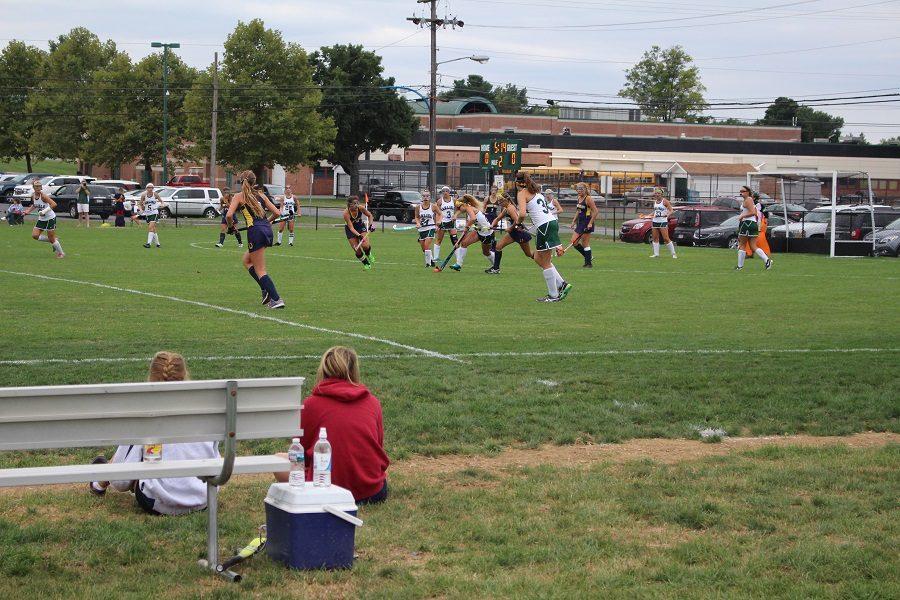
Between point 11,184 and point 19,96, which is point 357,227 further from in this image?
point 19,96

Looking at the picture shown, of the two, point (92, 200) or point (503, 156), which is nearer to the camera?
point (503, 156)

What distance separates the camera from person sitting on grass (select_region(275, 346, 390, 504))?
6473 millimetres

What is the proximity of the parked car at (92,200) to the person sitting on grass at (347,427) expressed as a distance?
48.8 metres

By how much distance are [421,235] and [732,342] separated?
14.7 m

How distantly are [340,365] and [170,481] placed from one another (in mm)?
1167

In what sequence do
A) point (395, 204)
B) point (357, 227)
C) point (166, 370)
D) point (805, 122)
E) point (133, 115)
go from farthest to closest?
point (805, 122) < point (133, 115) < point (395, 204) < point (357, 227) < point (166, 370)

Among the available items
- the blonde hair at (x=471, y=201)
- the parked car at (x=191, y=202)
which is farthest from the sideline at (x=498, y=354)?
→ the parked car at (x=191, y=202)

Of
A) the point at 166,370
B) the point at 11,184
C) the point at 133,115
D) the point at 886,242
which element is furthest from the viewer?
the point at 133,115

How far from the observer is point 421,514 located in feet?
20.9

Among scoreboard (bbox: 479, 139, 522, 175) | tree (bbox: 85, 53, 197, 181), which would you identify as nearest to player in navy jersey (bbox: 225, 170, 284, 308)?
scoreboard (bbox: 479, 139, 522, 175)

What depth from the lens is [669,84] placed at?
124750 millimetres

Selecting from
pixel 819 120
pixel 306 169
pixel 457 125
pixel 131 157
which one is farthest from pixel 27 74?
pixel 819 120

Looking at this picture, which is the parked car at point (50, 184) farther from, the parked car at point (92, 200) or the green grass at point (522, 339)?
the green grass at point (522, 339)

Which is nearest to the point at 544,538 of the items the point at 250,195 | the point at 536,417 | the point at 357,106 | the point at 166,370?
the point at 166,370
